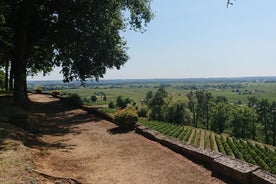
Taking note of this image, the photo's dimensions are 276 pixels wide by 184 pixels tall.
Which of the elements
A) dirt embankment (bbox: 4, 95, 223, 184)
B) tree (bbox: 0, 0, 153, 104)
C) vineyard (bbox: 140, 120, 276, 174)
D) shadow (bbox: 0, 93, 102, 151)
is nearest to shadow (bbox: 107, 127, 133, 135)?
dirt embankment (bbox: 4, 95, 223, 184)

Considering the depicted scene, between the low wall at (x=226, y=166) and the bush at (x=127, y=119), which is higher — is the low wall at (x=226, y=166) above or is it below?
below

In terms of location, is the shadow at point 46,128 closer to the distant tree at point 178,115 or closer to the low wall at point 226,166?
the low wall at point 226,166


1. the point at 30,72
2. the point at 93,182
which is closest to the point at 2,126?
the point at 93,182

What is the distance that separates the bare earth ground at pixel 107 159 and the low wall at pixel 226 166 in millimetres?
312

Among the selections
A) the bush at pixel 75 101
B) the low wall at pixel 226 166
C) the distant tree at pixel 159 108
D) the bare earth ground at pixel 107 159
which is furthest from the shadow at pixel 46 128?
the distant tree at pixel 159 108

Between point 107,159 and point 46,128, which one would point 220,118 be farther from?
point 107,159

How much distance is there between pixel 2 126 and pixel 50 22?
11.6 meters

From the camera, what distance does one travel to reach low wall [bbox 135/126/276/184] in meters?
7.16

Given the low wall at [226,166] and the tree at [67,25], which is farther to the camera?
the tree at [67,25]

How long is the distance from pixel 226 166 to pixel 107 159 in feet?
12.6

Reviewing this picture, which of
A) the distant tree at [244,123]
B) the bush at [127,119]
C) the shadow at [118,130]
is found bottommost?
the distant tree at [244,123]

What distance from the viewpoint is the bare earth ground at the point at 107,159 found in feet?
25.0

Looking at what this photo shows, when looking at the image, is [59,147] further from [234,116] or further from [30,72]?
[234,116]

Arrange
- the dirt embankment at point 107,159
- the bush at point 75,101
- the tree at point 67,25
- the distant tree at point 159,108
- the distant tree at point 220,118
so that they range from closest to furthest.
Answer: the dirt embankment at point 107,159
the tree at point 67,25
the bush at point 75,101
the distant tree at point 220,118
the distant tree at point 159,108
